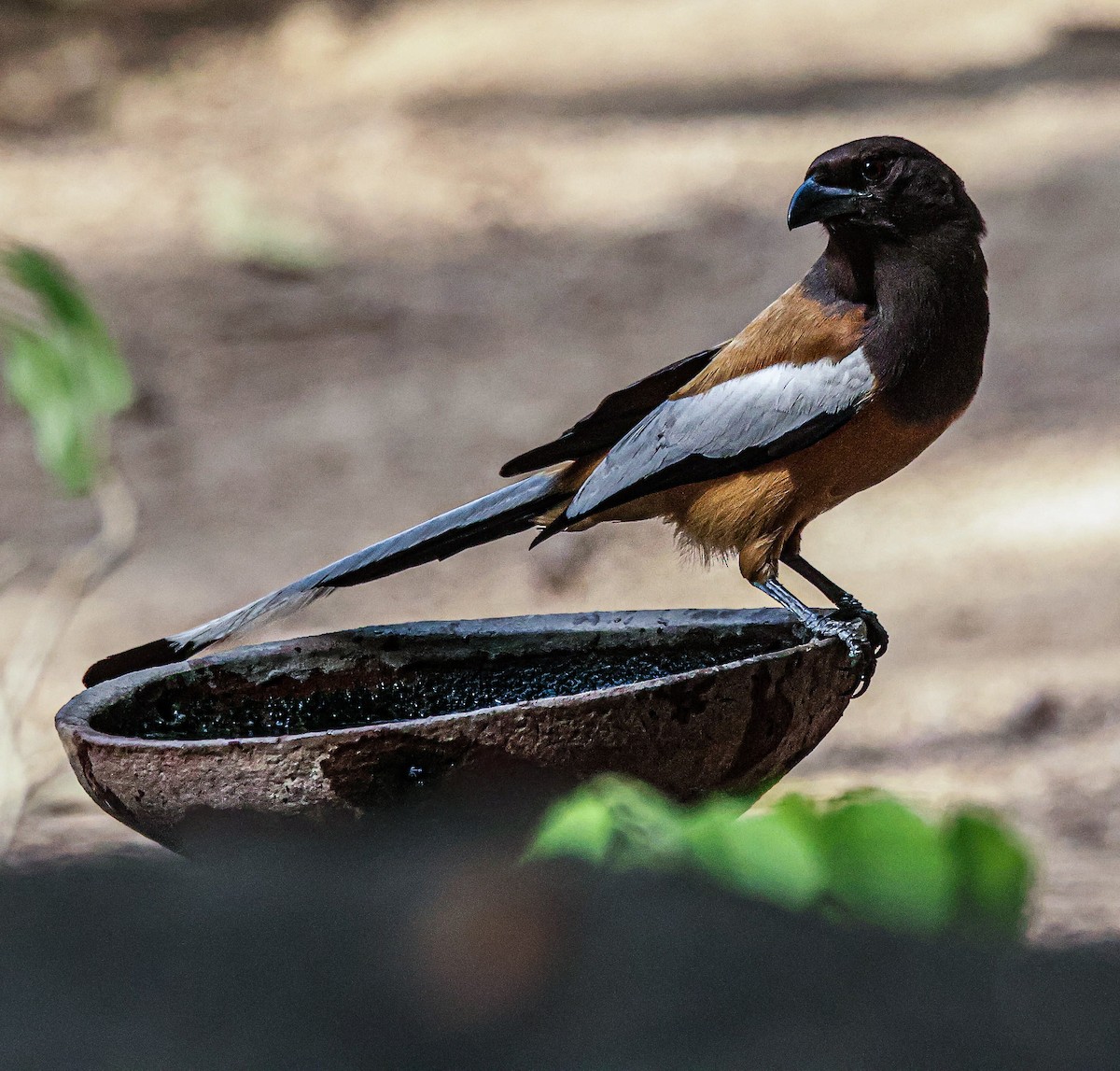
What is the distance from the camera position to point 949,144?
8117mm

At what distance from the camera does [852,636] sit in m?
2.04

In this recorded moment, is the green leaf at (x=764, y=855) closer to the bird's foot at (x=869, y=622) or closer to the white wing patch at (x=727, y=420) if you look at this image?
the bird's foot at (x=869, y=622)

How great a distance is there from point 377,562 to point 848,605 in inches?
29.4

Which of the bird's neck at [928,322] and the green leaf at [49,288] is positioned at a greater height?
the green leaf at [49,288]

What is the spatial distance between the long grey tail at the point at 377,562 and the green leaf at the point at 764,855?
4.22 ft

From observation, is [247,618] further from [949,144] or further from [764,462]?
[949,144]

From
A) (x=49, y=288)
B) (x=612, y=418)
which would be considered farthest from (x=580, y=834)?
(x=49, y=288)

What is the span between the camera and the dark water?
78.3 inches

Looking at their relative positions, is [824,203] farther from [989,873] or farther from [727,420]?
[989,873]

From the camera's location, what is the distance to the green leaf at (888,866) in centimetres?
90

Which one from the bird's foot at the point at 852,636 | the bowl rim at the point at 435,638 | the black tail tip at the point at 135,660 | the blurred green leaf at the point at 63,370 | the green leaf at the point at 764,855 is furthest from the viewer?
the blurred green leaf at the point at 63,370

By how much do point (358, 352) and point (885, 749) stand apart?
3.85 metres

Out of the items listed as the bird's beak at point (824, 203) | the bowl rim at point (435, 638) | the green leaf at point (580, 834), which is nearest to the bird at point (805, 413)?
the bird's beak at point (824, 203)

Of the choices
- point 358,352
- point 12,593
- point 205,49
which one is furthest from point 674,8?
point 12,593
